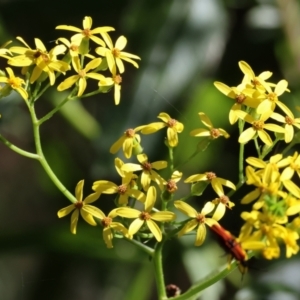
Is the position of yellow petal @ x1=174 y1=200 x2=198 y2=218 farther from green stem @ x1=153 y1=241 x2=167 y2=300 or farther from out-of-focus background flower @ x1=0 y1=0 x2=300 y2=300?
out-of-focus background flower @ x1=0 y1=0 x2=300 y2=300

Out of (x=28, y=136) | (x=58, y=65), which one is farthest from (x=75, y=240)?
(x=58, y=65)

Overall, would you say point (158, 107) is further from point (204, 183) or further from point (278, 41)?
point (204, 183)

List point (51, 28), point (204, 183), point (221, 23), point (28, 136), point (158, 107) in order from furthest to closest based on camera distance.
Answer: point (28, 136) → point (51, 28) → point (221, 23) → point (158, 107) → point (204, 183)

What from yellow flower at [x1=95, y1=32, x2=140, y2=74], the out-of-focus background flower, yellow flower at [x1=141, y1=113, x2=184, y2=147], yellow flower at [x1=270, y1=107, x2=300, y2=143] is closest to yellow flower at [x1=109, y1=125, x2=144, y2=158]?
yellow flower at [x1=141, y1=113, x2=184, y2=147]

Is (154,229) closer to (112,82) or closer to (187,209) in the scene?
(187,209)

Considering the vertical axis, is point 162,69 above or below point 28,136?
above

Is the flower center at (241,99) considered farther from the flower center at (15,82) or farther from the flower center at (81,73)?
the flower center at (15,82)

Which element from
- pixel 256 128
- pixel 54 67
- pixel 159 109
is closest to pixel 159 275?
pixel 256 128
